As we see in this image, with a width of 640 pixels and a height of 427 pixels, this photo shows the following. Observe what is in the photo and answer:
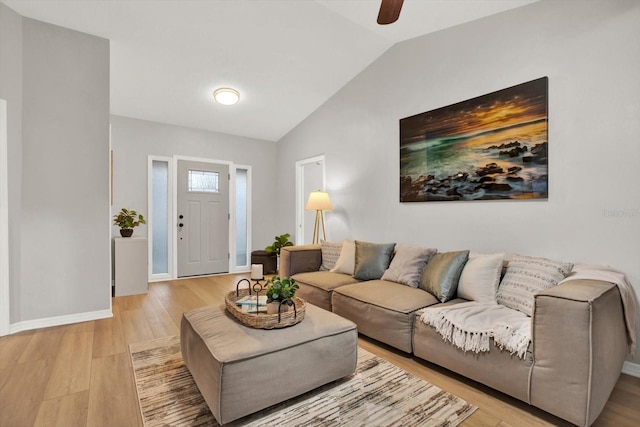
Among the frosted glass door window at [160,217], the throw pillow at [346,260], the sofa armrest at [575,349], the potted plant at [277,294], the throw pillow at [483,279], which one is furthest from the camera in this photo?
the frosted glass door window at [160,217]

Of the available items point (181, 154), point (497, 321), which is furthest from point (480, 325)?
point (181, 154)

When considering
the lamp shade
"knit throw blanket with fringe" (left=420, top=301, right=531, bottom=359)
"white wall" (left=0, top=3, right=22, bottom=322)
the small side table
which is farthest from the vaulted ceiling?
"knit throw blanket with fringe" (left=420, top=301, right=531, bottom=359)

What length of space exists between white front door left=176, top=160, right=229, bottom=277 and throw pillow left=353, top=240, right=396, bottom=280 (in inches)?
117

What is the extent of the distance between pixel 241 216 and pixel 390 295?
3.80 m

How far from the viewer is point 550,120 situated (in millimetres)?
2471

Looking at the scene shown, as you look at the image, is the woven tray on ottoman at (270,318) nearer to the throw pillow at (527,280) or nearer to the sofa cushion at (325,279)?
the sofa cushion at (325,279)

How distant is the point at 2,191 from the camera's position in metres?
2.74

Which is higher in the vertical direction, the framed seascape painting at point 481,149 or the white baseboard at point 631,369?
the framed seascape painting at point 481,149

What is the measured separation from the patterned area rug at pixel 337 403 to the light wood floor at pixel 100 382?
0.09 meters

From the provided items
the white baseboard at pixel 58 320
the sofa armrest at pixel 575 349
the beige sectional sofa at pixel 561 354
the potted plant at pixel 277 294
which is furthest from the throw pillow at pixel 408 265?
the white baseboard at pixel 58 320

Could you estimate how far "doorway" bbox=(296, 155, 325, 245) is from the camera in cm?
511

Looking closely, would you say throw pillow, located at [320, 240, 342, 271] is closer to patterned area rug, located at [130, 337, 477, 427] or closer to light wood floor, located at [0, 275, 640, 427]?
light wood floor, located at [0, 275, 640, 427]

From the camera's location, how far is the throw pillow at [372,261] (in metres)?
3.27

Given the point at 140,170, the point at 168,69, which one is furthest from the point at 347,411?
the point at 140,170
